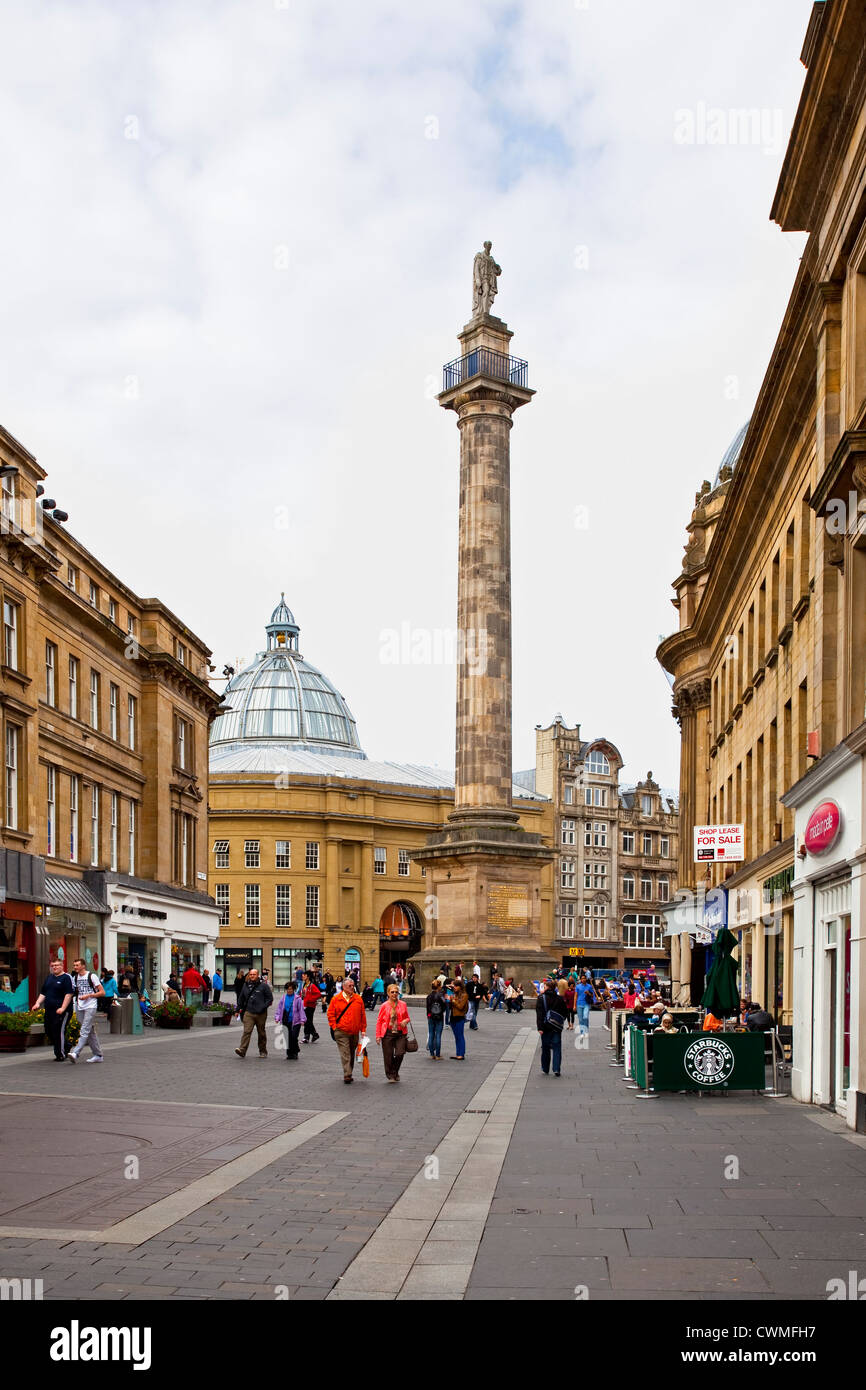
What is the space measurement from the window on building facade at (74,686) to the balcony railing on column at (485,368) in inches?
849

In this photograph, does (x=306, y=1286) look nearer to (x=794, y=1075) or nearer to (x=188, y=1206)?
(x=188, y=1206)

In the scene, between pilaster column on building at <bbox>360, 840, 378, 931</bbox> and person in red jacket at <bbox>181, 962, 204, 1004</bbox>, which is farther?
pilaster column on building at <bbox>360, 840, 378, 931</bbox>

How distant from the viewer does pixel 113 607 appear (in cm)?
5241

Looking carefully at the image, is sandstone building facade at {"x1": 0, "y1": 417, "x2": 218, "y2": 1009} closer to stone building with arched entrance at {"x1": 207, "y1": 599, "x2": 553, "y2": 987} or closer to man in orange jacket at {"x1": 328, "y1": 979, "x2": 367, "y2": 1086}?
man in orange jacket at {"x1": 328, "y1": 979, "x2": 367, "y2": 1086}

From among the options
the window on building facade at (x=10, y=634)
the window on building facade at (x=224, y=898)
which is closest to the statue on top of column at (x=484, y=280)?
the window on building facade at (x=10, y=634)

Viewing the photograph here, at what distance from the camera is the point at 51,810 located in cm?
4378

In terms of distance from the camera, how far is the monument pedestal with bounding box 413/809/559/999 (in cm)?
5628

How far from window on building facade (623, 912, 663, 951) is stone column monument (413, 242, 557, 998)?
5847 centimetres

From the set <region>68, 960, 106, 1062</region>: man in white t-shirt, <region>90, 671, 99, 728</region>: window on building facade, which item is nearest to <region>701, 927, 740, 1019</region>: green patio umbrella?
<region>68, 960, 106, 1062</region>: man in white t-shirt

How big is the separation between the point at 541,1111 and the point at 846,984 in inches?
159

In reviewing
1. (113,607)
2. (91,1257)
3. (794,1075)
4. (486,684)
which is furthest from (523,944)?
(91,1257)

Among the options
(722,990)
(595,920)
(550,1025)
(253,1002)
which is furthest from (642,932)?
(722,990)

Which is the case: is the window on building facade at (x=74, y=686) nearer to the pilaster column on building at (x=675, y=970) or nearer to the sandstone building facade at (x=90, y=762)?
the sandstone building facade at (x=90, y=762)

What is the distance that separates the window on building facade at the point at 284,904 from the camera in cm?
9994
